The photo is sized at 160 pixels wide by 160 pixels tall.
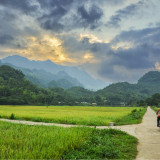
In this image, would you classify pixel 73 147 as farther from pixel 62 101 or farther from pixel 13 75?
pixel 13 75

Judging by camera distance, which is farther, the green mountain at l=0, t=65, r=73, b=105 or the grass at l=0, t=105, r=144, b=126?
the green mountain at l=0, t=65, r=73, b=105

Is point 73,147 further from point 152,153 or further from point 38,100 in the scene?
point 38,100

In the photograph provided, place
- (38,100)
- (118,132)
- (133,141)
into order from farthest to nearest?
(38,100)
(118,132)
(133,141)

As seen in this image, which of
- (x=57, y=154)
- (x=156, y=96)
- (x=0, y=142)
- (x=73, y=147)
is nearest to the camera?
(x=57, y=154)

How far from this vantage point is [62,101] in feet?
347

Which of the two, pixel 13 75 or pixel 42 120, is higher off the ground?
pixel 13 75

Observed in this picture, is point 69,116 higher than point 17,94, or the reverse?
point 17,94

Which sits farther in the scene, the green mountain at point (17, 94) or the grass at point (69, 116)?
the green mountain at point (17, 94)

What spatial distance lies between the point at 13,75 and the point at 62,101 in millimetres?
46476

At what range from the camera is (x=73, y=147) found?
661cm

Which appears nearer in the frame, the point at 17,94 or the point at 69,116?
the point at 69,116

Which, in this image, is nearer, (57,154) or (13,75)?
(57,154)

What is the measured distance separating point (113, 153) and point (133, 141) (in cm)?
249

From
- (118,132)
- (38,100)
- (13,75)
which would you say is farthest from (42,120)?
(13,75)
